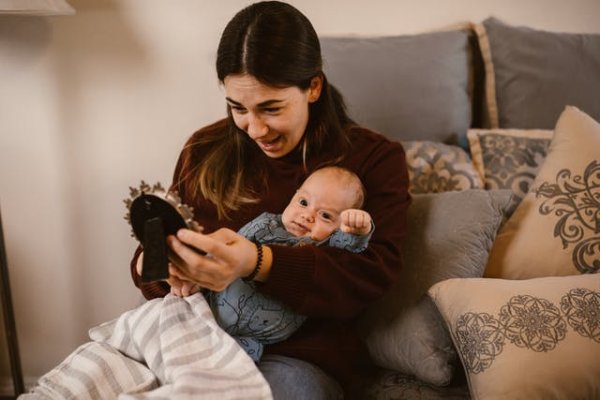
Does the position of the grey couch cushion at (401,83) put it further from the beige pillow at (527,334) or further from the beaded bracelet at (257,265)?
the beaded bracelet at (257,265)

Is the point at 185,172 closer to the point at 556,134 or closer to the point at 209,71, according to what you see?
the point at 209,71

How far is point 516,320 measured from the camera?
1.21 m

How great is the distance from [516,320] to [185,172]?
81cm

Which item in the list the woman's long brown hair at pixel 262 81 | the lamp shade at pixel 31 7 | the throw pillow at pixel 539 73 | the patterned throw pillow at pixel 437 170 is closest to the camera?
the woman's long brown hair at pixel 262 81

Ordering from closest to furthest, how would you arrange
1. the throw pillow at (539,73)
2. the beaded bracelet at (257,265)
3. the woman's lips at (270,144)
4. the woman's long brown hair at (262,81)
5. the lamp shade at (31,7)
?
the beaded bracelet at (257,265)
the woman's long brown hair at (262,81)
the woman's lips at (270,144)
the lamp shade at (31,7)
the throw pillow at (539,73)

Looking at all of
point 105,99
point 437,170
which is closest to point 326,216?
point 437,170

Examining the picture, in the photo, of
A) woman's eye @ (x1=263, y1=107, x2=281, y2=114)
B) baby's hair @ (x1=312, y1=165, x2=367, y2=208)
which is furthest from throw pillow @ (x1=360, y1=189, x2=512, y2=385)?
woman's eye @ (x1=263, y1=107, x2=281, y2=114)

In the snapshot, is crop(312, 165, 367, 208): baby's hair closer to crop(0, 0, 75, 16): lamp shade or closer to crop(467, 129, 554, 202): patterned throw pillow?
crop(467, 129, 554, 202): patterned throw pillow

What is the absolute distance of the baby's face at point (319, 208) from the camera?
1.25 metres

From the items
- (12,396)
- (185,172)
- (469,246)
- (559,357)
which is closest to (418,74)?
(469,246)

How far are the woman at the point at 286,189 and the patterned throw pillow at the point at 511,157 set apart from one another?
391mm

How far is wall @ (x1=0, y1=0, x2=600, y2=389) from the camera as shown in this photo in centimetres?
192

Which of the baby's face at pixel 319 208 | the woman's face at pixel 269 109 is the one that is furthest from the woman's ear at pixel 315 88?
the baby's face at pixel 319 208

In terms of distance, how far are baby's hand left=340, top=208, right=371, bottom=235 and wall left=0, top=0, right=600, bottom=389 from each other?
980 millimetres
